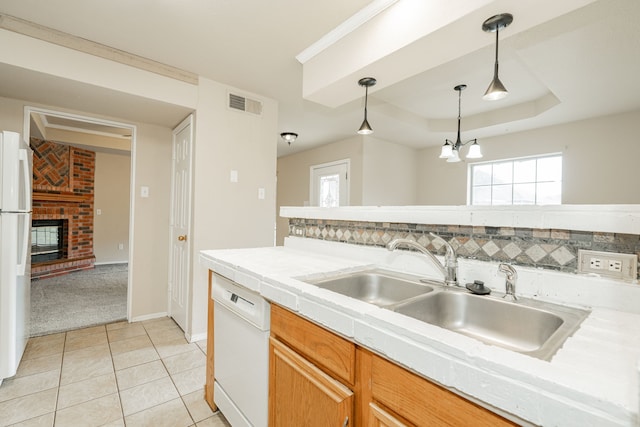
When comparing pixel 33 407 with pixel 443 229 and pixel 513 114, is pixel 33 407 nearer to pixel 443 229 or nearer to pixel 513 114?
pixel 443 229

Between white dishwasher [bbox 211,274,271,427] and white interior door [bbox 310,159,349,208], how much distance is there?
3355mm

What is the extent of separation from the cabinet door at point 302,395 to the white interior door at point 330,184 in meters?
3.68

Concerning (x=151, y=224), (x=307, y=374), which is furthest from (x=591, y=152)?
(x=151, y=224)

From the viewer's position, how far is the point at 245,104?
2.93 m

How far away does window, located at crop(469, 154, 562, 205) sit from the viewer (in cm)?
361

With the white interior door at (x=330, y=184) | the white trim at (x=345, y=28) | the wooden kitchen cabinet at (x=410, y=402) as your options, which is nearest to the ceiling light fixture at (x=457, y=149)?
the white trim at (x=345, y=28)

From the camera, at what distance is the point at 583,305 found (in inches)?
34.3

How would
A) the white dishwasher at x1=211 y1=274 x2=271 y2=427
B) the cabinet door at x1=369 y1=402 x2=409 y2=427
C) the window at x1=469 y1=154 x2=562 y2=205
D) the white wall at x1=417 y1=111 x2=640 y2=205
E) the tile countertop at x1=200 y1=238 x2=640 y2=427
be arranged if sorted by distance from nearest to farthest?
the tile countertop at x1=200 y1=238 x2=640 y2=427 < the cabinet door at x1=369 y1=402 x2=409 y2=427 < the white dishwasher at x1=211 y1=274 x2=271 y2=427 < the white wall at x1=417 y1=111 x2=640 y2=205 < the window at x1=469 y1=154 x2=562 y2=205

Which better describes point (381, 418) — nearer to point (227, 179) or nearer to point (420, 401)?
point (420, 401)

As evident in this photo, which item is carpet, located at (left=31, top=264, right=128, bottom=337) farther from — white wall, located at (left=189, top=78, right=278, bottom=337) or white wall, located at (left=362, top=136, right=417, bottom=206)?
white wall, located at (left=362, top=136, right=417, bottom=206)

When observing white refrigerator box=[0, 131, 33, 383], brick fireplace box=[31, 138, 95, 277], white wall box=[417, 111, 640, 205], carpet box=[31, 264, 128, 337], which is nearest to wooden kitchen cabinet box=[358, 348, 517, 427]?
white refrigerator box=[0, 131, 33, 383]

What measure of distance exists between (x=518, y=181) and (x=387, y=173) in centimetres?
180

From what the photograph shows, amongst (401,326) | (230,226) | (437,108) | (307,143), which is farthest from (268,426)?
(307,143)

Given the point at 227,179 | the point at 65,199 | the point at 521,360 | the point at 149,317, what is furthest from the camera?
the point at 65,199
